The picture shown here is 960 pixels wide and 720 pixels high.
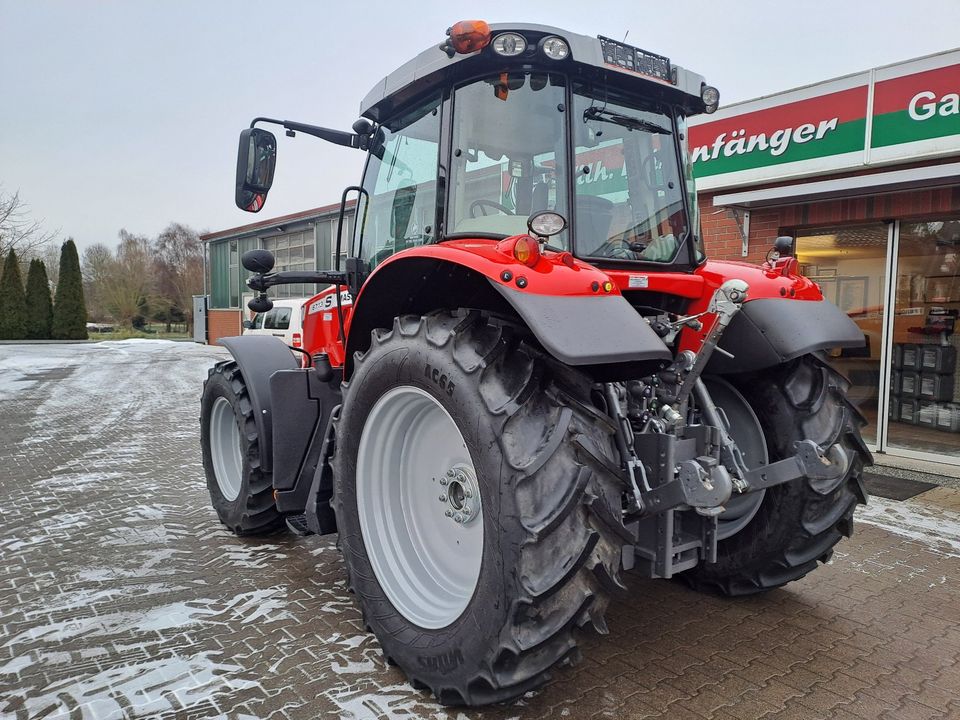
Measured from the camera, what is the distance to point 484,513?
220cm

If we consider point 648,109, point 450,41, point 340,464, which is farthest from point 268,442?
point 648,109

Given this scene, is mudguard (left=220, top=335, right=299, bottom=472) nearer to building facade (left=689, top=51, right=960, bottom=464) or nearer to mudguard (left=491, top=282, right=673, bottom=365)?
mudguard (left=491, top=282, right=673, bottom=365)

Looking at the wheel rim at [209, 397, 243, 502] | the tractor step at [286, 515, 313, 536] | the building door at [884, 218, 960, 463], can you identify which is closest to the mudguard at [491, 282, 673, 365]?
the tractor step at [286, 515, 313, 536]

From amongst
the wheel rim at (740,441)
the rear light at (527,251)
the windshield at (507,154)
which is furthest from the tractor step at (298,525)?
the wheel rim at (740,441)

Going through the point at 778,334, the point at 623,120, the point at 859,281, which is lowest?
the point at 778,334

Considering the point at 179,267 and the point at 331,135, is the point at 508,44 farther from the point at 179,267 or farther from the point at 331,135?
the point at 179,267

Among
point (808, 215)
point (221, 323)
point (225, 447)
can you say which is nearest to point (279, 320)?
point (808, 215)

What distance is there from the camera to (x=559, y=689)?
8.43 feet

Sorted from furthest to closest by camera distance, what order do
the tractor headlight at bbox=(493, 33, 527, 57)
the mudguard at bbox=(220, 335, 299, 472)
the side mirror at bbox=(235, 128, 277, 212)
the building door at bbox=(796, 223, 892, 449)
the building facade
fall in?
the building door at bbox=(796, 223, 892, 449) < the building facade < the mudguard at bbox=(220, 335, 299, 472) < the side mirror at bbox=(235, 128, 277, 212) < the tractor headlight at bbox=(493, 33, 527, 57)

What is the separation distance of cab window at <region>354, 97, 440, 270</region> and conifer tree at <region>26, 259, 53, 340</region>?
39438 mm

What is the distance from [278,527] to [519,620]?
2707 millimetres

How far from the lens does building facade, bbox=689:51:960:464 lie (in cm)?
621

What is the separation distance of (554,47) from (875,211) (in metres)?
5.50

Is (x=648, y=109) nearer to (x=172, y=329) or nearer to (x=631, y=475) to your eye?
(x=631, y=475)
